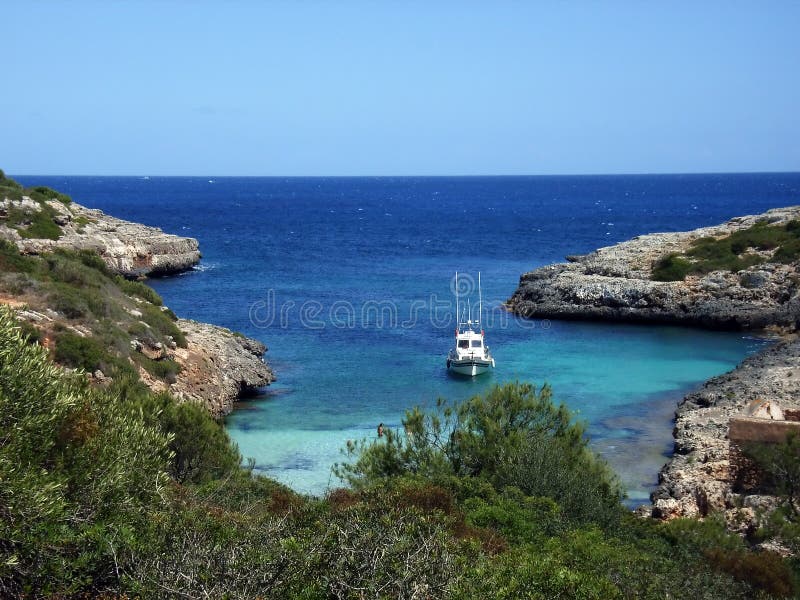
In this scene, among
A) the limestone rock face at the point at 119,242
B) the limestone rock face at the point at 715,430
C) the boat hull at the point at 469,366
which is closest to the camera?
the limestone rock face at the point at 715,430

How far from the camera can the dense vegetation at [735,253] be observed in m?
54.8

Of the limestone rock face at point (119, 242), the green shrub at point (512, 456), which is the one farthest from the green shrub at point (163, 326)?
the limestone rock face at point (119, 242)

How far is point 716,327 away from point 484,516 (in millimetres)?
38426

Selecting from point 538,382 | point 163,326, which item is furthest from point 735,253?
point 163,326

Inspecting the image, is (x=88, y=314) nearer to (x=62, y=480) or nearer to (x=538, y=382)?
(x=538, y=382)

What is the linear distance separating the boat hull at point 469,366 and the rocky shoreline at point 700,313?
909cm

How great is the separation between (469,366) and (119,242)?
38538mm

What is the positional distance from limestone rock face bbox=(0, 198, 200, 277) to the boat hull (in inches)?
1027

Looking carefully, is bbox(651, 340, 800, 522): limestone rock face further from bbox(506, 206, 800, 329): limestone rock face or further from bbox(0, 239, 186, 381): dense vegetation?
bbox(0, 239, 186, 381): dense vegetation

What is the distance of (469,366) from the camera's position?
37.0m

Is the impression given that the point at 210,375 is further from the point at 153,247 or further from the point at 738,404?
the point at 153,247

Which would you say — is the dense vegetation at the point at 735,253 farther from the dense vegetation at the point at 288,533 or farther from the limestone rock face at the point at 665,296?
the dense vegetation at the point at 288,533

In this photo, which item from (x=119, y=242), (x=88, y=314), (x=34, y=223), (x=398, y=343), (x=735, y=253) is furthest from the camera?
(x=119, y=242)

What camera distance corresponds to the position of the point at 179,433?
1938cm
